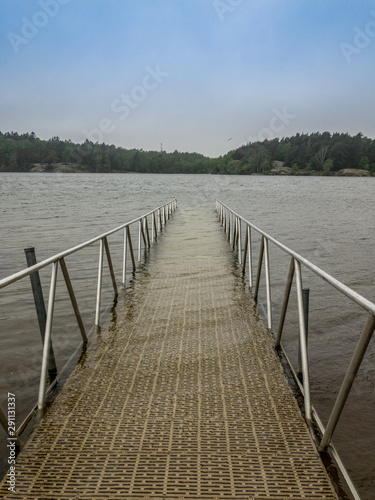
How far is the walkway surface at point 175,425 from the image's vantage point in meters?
2.11

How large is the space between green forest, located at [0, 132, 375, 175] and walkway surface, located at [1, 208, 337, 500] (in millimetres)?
147251

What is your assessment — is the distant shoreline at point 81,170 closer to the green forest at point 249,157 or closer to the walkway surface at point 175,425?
the green forest at point 249,157

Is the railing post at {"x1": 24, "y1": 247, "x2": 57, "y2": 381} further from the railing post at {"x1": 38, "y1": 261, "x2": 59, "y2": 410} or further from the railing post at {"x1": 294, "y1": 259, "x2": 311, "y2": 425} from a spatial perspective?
the railing post at {"x1": 294, "y1": 259, "x2": 311, "y2": 425}

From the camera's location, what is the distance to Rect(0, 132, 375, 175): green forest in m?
142

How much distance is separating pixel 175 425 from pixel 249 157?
543 ft

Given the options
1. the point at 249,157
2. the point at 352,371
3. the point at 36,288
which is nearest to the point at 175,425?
the point at 352,371

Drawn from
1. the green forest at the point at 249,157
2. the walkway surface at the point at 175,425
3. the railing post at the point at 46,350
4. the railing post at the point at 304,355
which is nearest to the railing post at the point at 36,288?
the railing post at the point at 46,350

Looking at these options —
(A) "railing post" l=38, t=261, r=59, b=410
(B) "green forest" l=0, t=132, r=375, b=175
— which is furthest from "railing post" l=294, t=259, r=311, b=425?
(B) "green forest" l=0, t=132, r=375, b=175

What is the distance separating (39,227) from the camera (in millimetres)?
18953

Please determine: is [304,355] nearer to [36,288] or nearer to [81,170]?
[36,288]

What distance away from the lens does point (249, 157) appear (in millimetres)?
161625

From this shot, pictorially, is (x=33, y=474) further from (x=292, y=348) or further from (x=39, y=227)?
(x=39, y=227)

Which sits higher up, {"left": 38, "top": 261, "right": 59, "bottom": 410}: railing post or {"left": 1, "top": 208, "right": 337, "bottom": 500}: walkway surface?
{"left": 38, "top": 261, "right": 59, "bottom": 410}: railing post

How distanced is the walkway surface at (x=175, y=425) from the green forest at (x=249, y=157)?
483 feet
